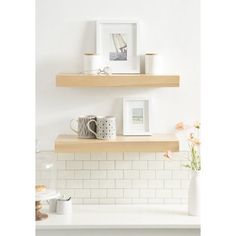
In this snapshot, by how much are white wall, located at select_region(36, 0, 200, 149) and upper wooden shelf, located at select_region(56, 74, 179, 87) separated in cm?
17

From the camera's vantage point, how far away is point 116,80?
8.78ft

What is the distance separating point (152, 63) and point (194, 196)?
752 millimetres

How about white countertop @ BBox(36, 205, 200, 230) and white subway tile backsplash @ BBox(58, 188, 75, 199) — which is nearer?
white countertop @ BBox(36, 205, 200, 230)

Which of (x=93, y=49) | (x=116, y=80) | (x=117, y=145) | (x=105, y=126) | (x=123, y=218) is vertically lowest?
(x=123, y=218)

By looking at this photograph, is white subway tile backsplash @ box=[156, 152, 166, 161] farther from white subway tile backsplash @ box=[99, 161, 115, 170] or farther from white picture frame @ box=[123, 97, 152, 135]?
white subway tile backsplash @ box=[99, 161, 115, 170]

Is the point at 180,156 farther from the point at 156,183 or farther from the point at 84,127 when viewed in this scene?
the point at 84,127

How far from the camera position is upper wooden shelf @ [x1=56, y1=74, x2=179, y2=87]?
8.71 ft

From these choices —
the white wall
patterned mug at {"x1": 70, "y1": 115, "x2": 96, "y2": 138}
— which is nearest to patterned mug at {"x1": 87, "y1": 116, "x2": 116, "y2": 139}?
patterned mug at {"x1": 70, "y1": 115, "x2": 96, "y2": 138}

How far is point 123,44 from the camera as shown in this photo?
9.21ft

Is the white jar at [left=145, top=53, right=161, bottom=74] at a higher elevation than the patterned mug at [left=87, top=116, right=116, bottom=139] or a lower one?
higher

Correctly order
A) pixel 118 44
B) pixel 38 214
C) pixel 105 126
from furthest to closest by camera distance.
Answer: pixel 118 44, pixel 105 126, pixel 38 214

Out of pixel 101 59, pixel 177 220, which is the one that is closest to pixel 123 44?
pixel 101 59

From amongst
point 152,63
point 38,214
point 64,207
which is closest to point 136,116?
point 152,63
